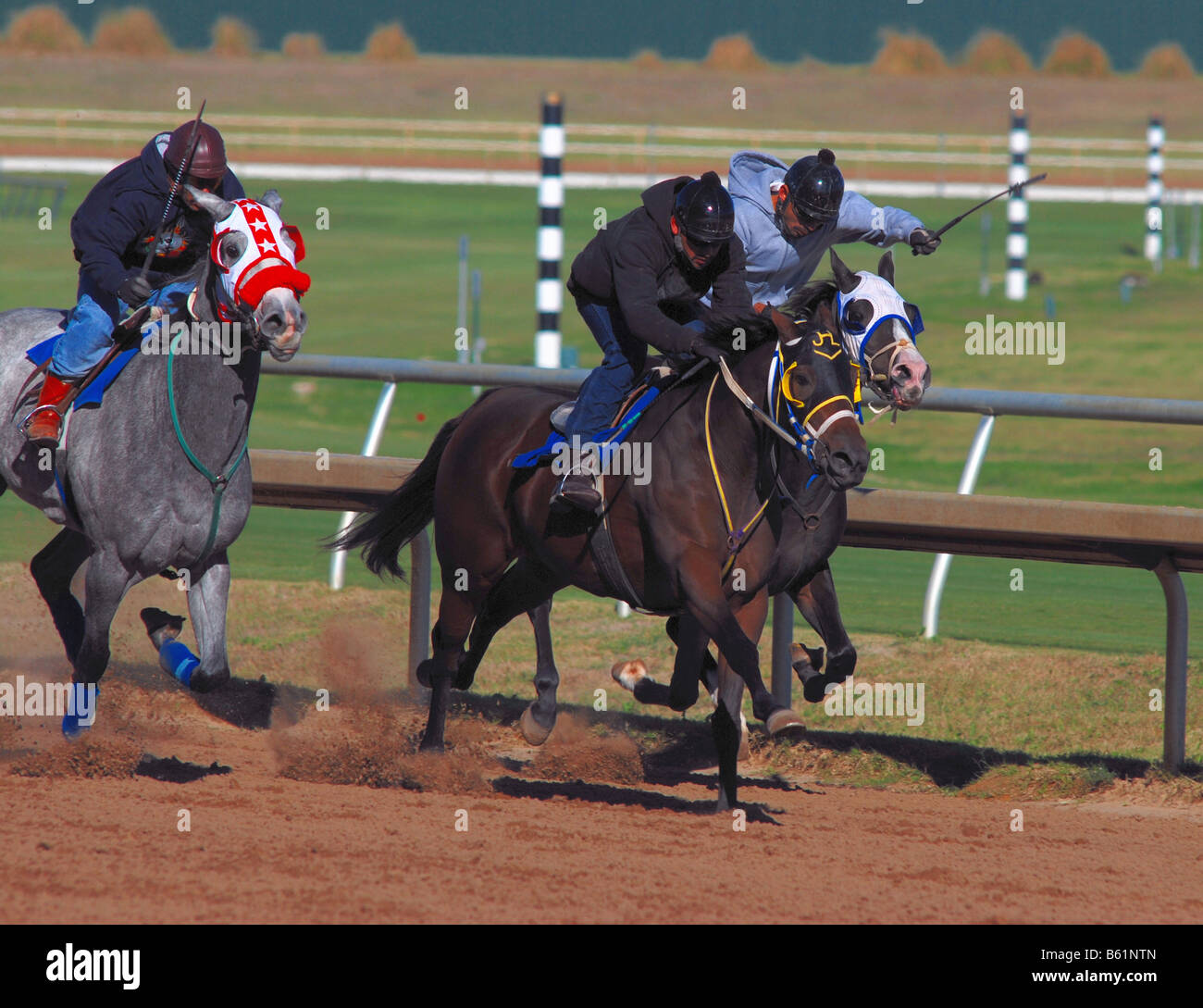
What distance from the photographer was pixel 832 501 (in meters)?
6.38

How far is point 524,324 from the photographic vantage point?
65.2 ft

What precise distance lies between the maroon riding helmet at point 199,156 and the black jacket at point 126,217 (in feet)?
0.30

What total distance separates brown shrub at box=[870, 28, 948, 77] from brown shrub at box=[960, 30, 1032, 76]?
2.73ft

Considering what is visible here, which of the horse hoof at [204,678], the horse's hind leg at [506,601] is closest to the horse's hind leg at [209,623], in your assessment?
the horse hoof at [204,678]

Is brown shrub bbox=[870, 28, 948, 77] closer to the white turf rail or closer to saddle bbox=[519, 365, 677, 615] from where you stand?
the white turf rail

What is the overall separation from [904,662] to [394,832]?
2.92m

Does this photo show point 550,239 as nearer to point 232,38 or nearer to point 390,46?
point 390,46

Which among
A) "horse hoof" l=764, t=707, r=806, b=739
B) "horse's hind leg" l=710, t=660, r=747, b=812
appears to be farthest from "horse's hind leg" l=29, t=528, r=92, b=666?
"horse hoof" l=764, t=707, r=806, b=739

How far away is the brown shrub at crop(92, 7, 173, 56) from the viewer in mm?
56188

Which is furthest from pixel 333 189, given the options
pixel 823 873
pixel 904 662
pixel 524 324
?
pixel 823 873

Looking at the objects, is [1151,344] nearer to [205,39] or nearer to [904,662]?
[904,662]

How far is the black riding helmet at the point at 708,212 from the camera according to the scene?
6012 millimetres

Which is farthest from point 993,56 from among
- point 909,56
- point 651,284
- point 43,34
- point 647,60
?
point 651,284

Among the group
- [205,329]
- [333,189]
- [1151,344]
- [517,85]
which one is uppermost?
[517,85]
